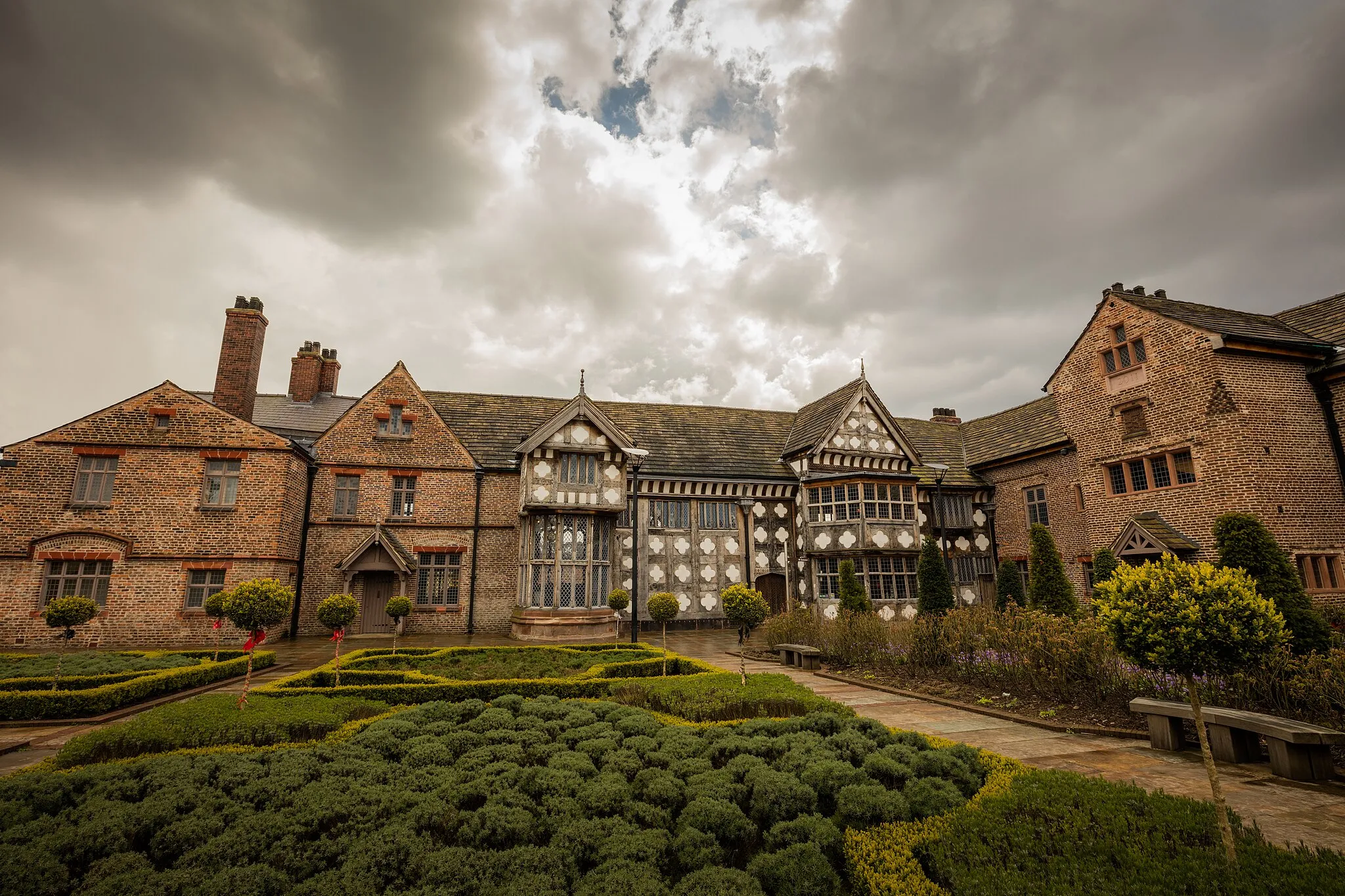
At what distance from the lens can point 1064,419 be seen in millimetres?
22875

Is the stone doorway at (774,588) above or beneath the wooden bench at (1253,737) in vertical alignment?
above

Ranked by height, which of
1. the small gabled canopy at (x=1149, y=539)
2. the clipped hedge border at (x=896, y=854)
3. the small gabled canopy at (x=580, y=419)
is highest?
the small gabled canopy at (x=580, y=419)

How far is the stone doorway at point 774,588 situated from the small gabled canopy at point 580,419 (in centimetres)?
873

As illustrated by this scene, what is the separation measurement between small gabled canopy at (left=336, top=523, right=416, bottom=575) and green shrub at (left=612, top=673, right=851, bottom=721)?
13.9 m

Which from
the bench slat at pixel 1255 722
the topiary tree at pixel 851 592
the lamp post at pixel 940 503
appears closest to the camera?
the bench slat at pixel 1255 722

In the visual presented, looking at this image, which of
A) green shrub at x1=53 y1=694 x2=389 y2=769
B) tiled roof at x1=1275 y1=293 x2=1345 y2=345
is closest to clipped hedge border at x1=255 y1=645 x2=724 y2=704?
green shrub at x1=53 y1=694 x2=389 y2=769

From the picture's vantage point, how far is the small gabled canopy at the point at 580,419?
21.9 m

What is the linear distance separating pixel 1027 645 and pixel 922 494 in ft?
53.8

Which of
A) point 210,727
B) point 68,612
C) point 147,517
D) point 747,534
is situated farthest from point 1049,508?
point 147,517

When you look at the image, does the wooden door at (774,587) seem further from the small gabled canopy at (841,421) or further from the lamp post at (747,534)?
the small gabled canopy at (841,421)

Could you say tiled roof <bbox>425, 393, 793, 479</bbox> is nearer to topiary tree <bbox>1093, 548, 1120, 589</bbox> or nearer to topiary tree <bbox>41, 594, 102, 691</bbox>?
topiary tree <bbox>1093, 548, 1120, 589</bbox>

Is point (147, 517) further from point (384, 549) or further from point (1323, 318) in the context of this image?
point (1323, 318)

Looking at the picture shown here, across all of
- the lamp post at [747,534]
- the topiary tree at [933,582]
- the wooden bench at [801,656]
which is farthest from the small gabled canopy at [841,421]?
the wooden bench at [801,656]

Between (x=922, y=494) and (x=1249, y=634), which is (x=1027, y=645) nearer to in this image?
(x=1249, y=634)
